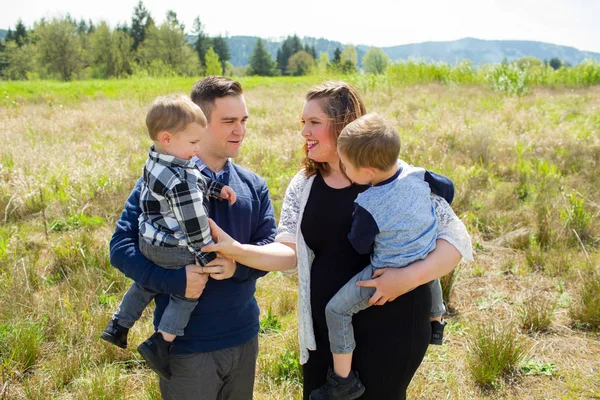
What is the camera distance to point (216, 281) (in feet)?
6.66

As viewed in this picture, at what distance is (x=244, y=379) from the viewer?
7.13ft

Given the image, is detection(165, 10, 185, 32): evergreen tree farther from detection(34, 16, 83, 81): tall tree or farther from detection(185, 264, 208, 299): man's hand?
detection(185, 264, 208, 299): man's hand

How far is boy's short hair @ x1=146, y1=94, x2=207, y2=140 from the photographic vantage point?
5.94ft

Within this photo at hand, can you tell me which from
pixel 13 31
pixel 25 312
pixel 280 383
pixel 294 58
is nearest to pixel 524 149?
pixel 280 383

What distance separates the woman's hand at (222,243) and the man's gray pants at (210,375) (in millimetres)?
476

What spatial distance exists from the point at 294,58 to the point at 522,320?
307ft

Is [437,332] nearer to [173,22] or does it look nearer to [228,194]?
[228,194]

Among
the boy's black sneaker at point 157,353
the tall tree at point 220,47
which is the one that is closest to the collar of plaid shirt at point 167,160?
the boy's black sneaker at point 157,353

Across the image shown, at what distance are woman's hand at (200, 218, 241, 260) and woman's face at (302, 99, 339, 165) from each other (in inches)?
22.0

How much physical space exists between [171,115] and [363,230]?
35.6 inches

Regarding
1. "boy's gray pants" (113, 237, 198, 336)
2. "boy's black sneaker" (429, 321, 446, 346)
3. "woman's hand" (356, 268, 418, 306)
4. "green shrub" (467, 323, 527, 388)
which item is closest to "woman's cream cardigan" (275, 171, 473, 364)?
"woman's hand" (356, 268, 418, 306)

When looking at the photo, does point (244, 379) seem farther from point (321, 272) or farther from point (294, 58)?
point (294, 58)

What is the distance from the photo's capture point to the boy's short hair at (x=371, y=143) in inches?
69.7

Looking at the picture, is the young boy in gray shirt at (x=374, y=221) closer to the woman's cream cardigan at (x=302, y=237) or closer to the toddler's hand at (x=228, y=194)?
the woman's cream cardigan at (x=302, y=237)
